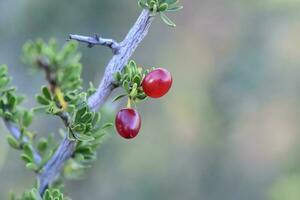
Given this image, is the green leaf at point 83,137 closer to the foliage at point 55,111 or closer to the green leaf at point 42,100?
the foliage at point 55,111

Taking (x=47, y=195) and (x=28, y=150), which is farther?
(x=28, y=150)

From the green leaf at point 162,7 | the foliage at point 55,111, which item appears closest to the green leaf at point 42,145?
the foliage at point 55,111

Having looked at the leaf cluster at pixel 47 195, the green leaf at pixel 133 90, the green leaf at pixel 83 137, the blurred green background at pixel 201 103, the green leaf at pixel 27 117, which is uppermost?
the blurred green background at pixel 201 103

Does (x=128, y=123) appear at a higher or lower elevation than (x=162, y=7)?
lower

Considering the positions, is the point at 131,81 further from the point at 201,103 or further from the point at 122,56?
the point at 201,103

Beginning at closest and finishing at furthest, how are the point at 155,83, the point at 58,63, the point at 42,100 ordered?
1. the point at 155,83
2. the point at 42,100
3. the point at 58,63

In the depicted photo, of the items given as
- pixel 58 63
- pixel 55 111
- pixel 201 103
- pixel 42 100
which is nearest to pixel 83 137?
pixel 55 111

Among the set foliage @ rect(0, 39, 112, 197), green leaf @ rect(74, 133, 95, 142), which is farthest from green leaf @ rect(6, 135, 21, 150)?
green leaf @ rect(74, 133, 95, 142)
